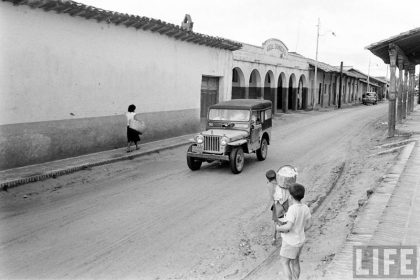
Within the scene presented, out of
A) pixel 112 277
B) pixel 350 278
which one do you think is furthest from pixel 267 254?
pixel 112 277

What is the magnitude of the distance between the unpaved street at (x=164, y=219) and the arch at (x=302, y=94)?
1025 inches

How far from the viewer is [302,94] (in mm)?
39031

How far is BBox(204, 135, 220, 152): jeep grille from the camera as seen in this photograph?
1141 cm

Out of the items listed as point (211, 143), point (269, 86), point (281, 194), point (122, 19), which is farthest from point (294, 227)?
point (269, 86)

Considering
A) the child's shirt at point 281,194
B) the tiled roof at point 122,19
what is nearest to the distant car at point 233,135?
the tiled roof at point 122,19

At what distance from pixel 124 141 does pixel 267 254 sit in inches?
394

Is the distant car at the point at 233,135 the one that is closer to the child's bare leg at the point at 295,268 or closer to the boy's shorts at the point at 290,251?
the child's bare leg at the point at 295,268

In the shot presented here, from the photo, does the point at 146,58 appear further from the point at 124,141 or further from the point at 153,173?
the point at 153,173

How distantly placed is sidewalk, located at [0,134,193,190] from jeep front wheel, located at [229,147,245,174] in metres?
3.85

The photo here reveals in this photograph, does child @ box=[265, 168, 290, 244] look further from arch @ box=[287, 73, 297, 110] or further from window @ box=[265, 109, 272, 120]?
arch @ box=[287, 73, 297, 110]

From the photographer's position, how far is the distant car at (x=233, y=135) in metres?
11.3

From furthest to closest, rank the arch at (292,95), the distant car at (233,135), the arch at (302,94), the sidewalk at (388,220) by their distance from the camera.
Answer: the arch at (302,94)
the arch at (292,95)
the distant car at (233,135)
the sidewalk at (388,220)

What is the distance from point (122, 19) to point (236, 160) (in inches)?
259

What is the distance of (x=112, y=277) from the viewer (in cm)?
528
